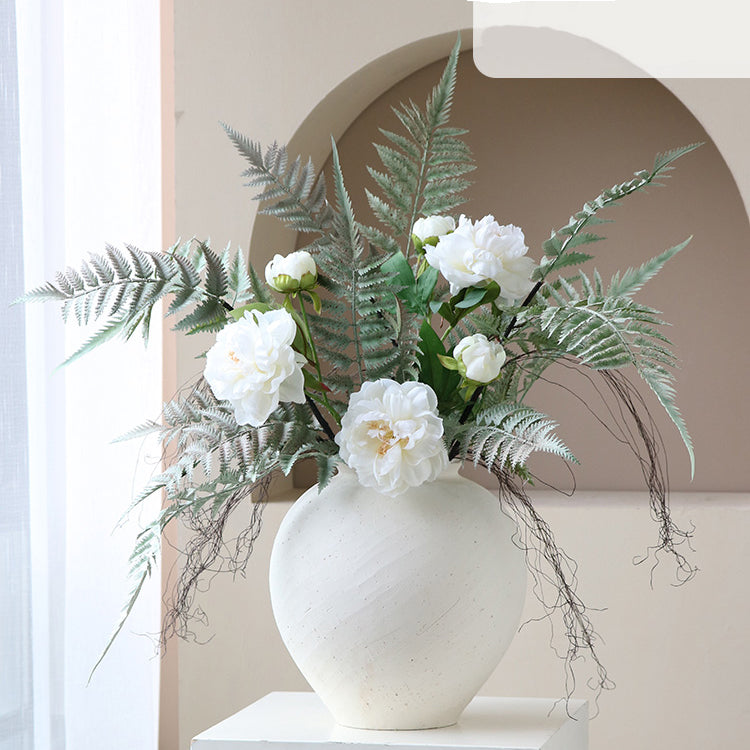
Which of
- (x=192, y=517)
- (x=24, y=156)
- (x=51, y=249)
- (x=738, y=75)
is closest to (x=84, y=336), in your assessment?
(x=51, y=249)

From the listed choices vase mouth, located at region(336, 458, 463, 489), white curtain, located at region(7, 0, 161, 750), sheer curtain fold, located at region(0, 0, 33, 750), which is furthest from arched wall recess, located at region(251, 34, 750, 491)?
vase mouth, located at region(336, 458, 463, 489)

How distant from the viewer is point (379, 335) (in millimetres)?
1077

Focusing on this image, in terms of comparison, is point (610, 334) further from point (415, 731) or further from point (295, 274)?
point (415, 731)

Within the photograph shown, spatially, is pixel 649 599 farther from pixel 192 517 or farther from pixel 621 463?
pixel 192 517

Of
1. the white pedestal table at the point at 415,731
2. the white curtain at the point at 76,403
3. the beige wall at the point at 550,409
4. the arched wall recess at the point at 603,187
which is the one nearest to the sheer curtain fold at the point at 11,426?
the white curtain at the point at 76,403

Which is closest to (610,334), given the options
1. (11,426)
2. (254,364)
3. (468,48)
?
(254,364)

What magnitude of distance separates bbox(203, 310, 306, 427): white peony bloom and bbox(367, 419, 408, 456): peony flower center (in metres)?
0.09

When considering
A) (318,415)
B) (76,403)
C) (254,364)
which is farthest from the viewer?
(76,403)

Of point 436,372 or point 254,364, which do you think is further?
point 436,372

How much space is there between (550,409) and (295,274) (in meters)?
1.43

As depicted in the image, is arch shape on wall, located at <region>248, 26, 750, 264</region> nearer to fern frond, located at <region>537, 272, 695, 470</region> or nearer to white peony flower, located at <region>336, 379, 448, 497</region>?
fern frond, located at <region>537, 272, 695, 470</region>

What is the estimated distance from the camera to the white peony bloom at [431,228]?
1104 mm

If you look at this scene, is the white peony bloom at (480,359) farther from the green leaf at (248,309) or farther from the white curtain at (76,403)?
the white curtain at (76,403)

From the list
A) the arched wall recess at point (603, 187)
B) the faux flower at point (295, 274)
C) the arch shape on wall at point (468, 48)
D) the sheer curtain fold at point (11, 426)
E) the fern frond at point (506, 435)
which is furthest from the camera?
the arched wall recess at point (603, 187)
